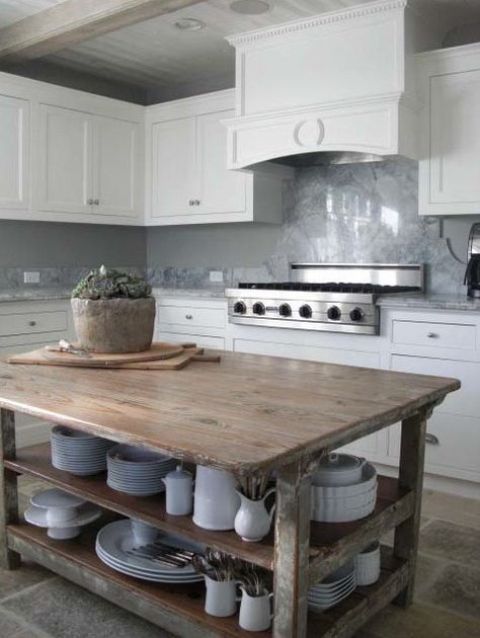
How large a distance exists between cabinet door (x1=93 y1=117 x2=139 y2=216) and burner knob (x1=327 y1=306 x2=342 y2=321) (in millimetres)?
1976

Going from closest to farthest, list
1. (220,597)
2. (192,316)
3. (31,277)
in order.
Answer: (220,597) → (192,316) → (31,277)

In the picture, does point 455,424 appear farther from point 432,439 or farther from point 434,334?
point 434,334

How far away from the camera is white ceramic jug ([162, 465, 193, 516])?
1.95 metres

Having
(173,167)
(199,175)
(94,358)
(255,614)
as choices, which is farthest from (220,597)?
(173,167)

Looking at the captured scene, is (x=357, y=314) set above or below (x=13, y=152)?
below

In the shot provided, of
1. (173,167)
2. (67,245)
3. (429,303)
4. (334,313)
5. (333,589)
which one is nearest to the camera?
(333,589)

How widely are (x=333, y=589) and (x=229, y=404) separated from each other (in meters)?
0.63

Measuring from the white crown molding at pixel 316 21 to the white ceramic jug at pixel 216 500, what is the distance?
2.86 meters

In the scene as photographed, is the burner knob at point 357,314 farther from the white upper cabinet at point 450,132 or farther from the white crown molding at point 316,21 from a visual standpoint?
the white crown molding at point 316,21

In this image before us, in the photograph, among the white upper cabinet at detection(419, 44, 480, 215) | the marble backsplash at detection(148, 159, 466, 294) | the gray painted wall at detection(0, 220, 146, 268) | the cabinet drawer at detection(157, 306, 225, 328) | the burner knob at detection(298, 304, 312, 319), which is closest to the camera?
the white upper cabinet at detection(419, 44, 480, 215)

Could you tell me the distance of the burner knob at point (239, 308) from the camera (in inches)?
163

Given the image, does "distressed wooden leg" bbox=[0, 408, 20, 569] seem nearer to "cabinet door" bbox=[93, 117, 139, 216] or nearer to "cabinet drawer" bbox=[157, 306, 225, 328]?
"cabinet drawer" bbox=[157, 306, 225, 328]

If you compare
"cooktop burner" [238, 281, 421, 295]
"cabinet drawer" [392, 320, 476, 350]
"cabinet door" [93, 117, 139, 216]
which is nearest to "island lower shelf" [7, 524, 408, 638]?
"cabinet drawer" [392, 320, 476, 350]

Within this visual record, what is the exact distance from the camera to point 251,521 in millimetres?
1745
